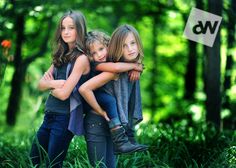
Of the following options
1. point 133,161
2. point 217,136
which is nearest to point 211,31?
point 217,136

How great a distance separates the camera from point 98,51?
449cm

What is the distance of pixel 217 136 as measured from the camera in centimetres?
611

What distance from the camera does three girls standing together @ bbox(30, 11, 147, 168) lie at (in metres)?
4.41

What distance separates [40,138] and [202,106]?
557 centimetres

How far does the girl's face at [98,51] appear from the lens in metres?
4.48

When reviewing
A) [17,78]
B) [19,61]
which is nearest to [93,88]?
[19,61]

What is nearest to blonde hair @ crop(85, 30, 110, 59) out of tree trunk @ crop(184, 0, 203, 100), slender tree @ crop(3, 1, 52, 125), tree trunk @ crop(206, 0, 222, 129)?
tree trunk @ crop(206, 0, 222, 129)

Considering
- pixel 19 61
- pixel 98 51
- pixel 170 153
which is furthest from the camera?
pixel 19 61

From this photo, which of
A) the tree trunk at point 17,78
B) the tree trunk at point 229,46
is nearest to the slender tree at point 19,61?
the tree trunk at point 17,78

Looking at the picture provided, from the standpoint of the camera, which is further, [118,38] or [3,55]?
[3,55]

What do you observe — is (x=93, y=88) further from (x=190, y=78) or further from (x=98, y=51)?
(x=190, y=78)

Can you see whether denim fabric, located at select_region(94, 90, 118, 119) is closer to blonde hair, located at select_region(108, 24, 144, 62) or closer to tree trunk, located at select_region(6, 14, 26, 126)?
blonde hair, located at select_region(108, 24, 144, 62)

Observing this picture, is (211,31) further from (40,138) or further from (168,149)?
(40,138)

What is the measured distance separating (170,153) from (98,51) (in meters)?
1.68
